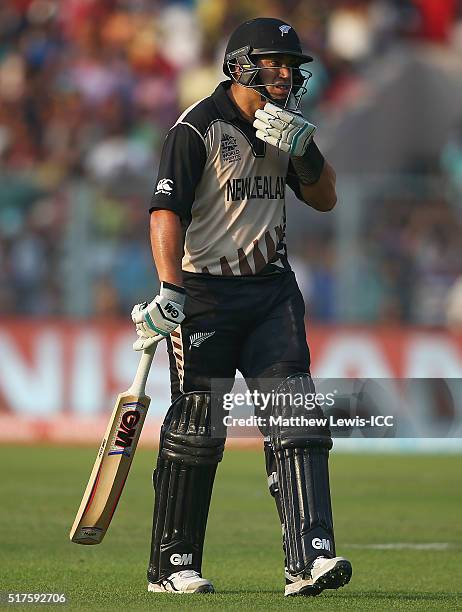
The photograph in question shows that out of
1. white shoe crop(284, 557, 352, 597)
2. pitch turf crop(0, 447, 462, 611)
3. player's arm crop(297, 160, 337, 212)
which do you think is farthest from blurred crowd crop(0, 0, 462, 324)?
white shoe crop(284, 557, 352, 597)

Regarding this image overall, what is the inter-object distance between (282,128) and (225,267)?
2.19 ft

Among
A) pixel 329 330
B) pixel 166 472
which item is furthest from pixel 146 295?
pixel 166 472

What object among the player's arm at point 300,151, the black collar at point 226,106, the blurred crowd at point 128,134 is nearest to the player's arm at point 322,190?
the player's arm at point 300,151

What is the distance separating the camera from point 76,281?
15.1 meters

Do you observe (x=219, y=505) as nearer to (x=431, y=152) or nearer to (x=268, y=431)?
(x=268, y=431)

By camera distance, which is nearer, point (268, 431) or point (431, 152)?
point (268, 431)

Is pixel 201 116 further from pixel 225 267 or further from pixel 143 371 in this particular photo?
pixel 143 371

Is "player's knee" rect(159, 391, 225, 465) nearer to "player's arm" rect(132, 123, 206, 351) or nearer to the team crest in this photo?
"player's arm" rect(132, 123, 206, 351)

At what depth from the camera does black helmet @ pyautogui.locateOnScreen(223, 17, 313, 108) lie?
613 centimetres

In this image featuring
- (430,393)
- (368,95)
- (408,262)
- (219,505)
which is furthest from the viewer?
(368,95)

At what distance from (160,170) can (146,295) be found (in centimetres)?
889

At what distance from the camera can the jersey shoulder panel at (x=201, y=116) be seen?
6.10 meters

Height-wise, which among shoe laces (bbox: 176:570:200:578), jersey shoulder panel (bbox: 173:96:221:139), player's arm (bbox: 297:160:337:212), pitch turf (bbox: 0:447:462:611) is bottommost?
pitch turf (bbox: 0:447:462:611)

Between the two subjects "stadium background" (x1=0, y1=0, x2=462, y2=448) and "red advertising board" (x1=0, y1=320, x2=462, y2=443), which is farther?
"red advertising board" (x1=0, y1=320, x2=462, y2=443)
